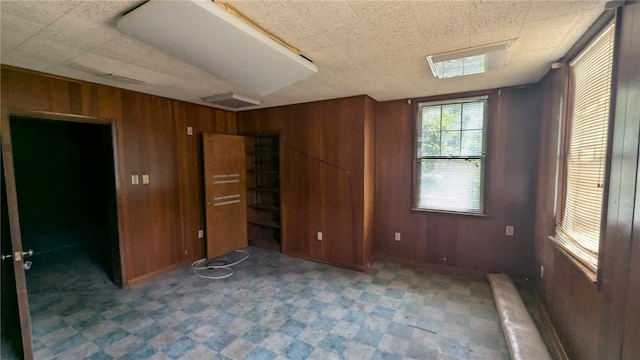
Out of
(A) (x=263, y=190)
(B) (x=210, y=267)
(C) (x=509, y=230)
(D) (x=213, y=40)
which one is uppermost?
(D) (x=213, y=40)

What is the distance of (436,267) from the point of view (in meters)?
3.62

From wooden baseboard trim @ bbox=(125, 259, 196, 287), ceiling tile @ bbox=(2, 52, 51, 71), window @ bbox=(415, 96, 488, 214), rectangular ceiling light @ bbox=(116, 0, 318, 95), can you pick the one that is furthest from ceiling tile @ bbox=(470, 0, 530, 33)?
wooden baseboard trim @ bbox=(125, 259, 196, 287)

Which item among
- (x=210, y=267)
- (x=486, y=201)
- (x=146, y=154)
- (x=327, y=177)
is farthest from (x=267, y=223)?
(x=486, y=201)

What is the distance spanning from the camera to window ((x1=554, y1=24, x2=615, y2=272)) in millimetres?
1575

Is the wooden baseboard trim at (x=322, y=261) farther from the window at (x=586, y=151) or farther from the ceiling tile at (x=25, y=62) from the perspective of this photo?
the ceiling tile at (x=25, y=62)

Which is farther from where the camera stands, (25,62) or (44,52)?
(25,62)

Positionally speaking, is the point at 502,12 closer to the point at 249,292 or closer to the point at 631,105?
the point at 631,105

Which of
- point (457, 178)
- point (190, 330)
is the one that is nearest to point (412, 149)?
point (457, 178)

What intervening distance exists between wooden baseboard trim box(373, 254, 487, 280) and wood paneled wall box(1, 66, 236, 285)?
2.82 m

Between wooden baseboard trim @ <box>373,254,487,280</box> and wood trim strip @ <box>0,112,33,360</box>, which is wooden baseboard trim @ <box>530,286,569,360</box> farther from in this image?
wood trim strip @ <box>0,112,33,360</box>

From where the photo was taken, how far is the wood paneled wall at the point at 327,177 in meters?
3.58

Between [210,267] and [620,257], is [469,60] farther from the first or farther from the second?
[210,267]

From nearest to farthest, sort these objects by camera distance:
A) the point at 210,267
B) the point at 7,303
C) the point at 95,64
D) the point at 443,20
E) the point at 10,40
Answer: the point at 443,20 < the point at 10,40 < the point at 7,303 < the point at 95,64 < the point at 210,267

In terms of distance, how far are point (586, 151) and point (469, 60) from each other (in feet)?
3.47
